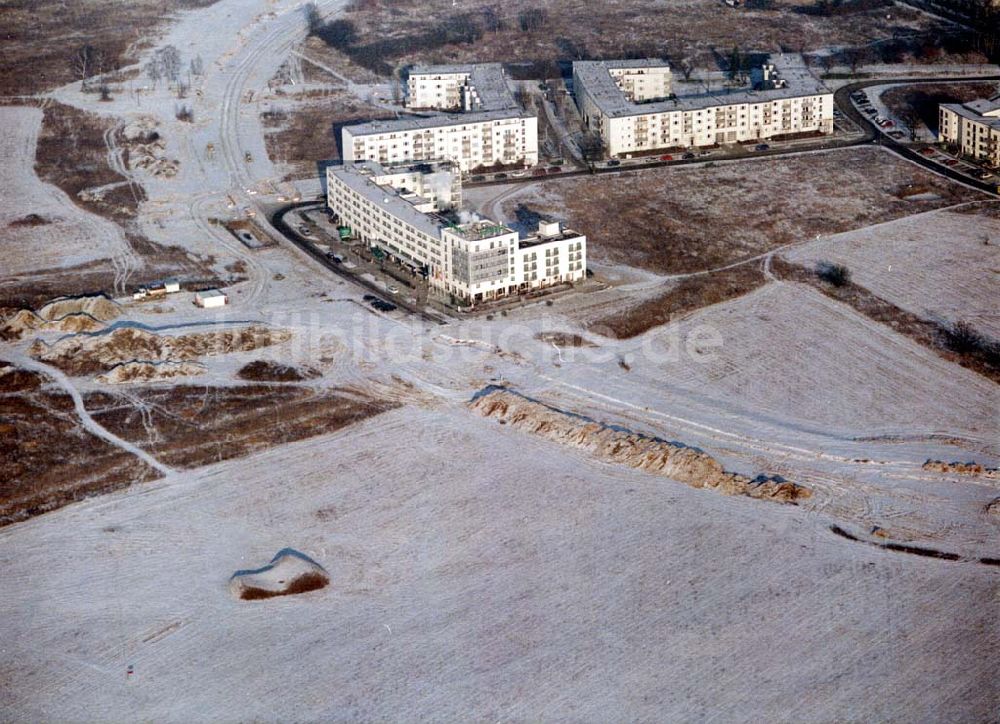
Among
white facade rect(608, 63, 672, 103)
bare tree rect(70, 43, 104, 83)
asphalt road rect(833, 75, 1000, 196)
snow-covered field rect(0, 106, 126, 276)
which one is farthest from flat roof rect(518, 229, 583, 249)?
bare tree rect(70, 43, 104, 83)

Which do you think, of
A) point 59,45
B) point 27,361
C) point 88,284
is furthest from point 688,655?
point 59,45

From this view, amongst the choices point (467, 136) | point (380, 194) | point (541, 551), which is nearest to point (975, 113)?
point (467, 136)

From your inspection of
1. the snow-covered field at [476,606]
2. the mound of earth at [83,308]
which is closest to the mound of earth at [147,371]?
the mound of earth at [83,308]

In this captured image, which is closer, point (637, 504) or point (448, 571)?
point (448, 571)

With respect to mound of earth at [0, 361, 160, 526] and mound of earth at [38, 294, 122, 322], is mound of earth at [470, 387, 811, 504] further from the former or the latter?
mound of earth at [38, 294, 122, 322]

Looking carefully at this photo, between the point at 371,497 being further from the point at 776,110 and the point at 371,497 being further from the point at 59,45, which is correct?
the point at 59,45
